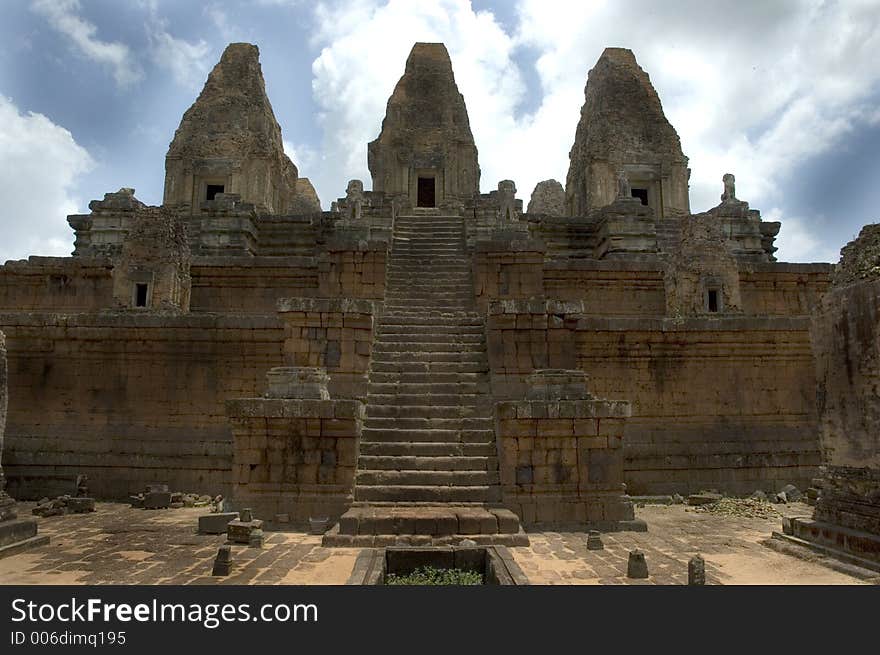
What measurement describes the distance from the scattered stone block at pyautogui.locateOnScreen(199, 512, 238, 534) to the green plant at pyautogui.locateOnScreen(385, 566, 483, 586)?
254 centimetres

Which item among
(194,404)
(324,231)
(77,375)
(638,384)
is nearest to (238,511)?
(194,404)

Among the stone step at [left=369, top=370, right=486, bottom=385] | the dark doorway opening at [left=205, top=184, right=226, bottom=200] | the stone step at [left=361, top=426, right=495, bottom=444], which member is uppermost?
the dark doorway opening at [left=205, top=184, right=226, bottom=200]

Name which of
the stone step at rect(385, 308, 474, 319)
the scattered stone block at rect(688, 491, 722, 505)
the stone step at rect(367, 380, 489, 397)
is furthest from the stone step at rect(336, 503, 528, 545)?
the stone step at rect(385, 308, 474, 319)

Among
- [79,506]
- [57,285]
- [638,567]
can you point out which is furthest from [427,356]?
[57,285]

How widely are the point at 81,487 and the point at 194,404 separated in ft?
6.94

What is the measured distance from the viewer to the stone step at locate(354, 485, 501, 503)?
761 cm

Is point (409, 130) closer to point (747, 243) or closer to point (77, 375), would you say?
point (747, 243)

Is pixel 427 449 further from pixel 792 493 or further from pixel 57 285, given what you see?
pixel 57 285

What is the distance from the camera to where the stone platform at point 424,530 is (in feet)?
21.5

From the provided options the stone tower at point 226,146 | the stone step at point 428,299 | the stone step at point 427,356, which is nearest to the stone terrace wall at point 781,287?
the stone step at point 428,299

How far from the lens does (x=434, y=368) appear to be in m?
9.92

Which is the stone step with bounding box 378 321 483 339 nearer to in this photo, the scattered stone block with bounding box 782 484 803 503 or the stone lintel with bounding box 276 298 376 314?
the stone lintel with bounding box 276 298 376 314

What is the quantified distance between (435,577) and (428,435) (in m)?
2.96
